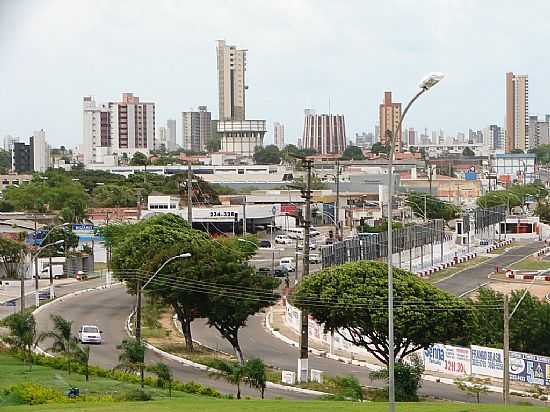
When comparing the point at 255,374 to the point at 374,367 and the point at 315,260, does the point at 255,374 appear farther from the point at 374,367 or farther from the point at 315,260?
the point at 315,260

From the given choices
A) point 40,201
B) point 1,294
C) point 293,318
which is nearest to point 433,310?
point 293,318

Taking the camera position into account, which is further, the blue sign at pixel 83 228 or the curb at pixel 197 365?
the blue sign at pixel 83 228

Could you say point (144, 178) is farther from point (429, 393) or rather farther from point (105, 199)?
point (429, 393)

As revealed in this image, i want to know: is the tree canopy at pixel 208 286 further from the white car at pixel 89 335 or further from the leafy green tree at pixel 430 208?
the leafy green tree at pixel 430 208

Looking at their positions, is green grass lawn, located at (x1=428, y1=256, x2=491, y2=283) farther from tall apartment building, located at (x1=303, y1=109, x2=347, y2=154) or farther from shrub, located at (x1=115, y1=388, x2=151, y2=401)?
tall apartment building, located at (x1=303, y1=109, x2=347, y2=154)

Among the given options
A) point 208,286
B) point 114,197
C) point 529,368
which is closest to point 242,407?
point 529,368

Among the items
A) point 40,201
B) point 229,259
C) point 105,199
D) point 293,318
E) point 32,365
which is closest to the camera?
point 32,365

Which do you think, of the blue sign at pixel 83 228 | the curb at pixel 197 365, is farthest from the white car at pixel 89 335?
the blue sign at pixel 83 228
